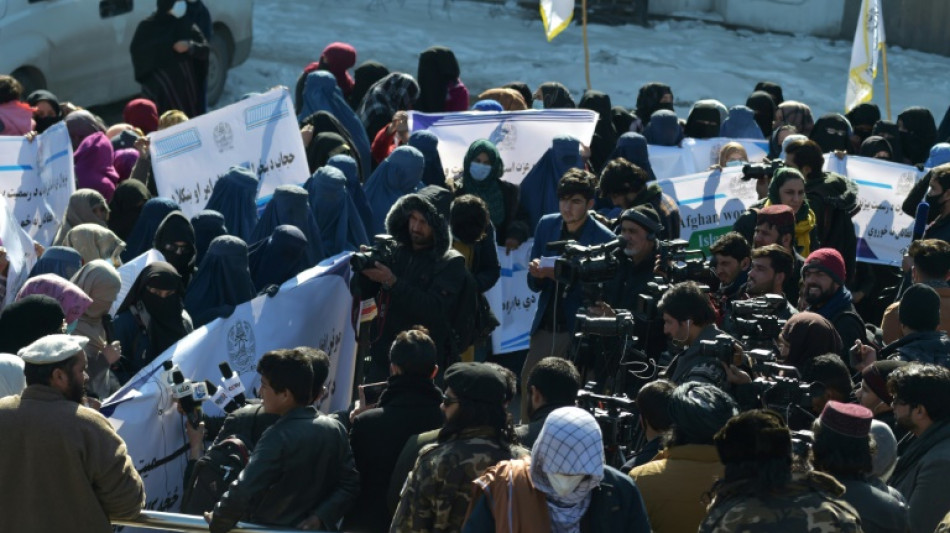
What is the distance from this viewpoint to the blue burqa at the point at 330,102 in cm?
1084

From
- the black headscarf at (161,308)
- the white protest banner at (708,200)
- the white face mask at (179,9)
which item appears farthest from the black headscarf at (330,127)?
the black headscarf at (161,308)

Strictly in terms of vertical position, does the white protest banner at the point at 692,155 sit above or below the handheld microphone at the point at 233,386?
below

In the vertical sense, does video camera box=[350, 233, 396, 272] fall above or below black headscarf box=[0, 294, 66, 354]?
below

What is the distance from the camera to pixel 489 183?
930 cm

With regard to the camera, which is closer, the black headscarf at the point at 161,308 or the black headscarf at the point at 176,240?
the black headscarf at the point at 161,308

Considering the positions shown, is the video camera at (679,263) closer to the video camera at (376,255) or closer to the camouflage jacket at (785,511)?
the video camera at (376,255)

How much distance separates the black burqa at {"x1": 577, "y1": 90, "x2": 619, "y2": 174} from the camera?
1135 centimetres

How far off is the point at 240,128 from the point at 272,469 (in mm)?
4769

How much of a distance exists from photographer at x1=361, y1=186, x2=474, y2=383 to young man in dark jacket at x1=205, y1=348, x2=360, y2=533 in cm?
180

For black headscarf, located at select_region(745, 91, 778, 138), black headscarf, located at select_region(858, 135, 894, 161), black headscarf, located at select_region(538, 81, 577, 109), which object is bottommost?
black headscarf, located at select_region(745, 91, 778, 138)

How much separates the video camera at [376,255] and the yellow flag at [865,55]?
20.9 ft

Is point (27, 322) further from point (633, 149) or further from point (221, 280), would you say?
point (633, 149)

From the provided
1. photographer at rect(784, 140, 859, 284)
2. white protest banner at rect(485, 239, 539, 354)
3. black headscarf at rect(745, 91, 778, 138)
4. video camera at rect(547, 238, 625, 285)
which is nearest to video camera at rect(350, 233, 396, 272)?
video camera at rect(547, 238, 625, 285)

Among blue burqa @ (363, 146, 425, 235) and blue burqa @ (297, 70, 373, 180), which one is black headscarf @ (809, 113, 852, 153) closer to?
blue burqa @ (297, 70, 373, 180)
